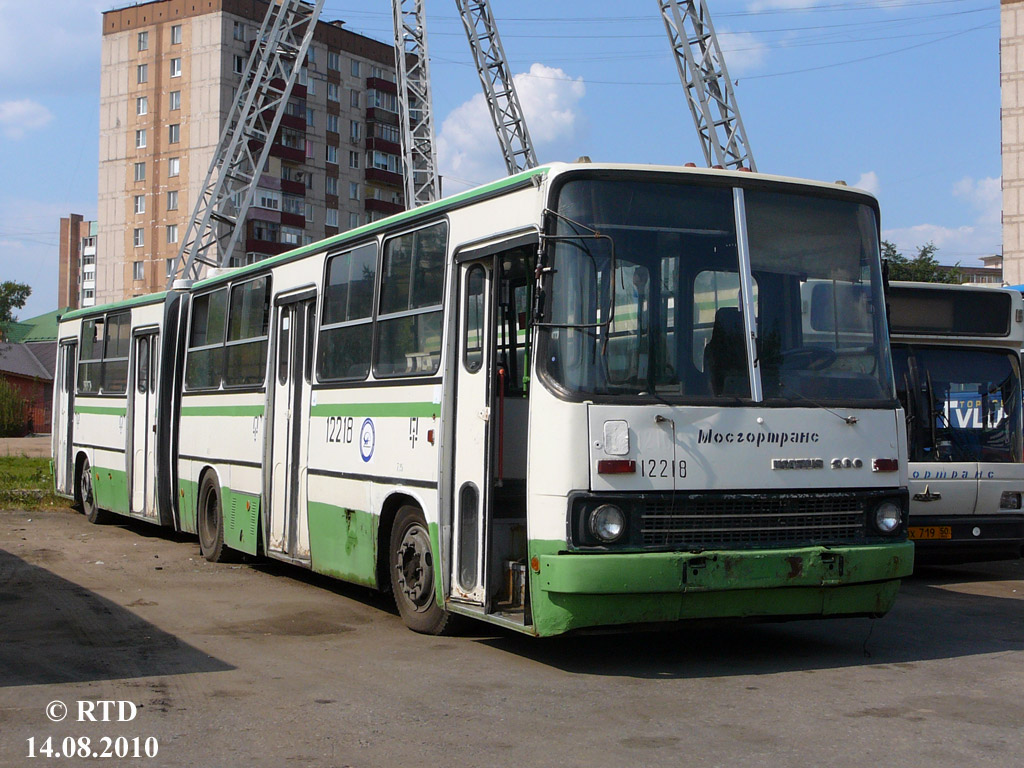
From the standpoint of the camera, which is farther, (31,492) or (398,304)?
(31,492)

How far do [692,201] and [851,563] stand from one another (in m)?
2.44

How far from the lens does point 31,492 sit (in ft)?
75.0

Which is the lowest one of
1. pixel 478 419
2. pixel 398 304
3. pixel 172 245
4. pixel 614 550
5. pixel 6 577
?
pixel 6 577

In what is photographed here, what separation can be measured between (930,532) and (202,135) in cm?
6371

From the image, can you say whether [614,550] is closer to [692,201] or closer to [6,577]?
[692,201]

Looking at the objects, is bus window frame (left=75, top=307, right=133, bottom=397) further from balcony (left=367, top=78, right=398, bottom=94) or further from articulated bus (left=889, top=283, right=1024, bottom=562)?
balcony (left=367, top=78, right=398, bottom=94)

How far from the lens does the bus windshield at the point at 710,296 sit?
741 cm

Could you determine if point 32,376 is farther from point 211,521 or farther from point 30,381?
point 211,521

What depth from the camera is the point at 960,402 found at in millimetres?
12609

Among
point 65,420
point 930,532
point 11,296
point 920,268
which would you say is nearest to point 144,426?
point 65,420

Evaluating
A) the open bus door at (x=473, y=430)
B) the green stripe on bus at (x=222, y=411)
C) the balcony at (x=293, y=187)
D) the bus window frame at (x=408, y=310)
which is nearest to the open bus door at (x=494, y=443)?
the open bus door at (x=473, y=430)

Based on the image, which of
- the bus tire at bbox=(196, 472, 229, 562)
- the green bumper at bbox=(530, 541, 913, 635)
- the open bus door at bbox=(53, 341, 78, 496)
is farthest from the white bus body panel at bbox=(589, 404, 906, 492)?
the open bus door at bbox=(53, 341, 78, 496)

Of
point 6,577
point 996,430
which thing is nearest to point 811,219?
point 996,430

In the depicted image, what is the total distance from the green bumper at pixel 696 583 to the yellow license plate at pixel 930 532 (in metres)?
4.43
